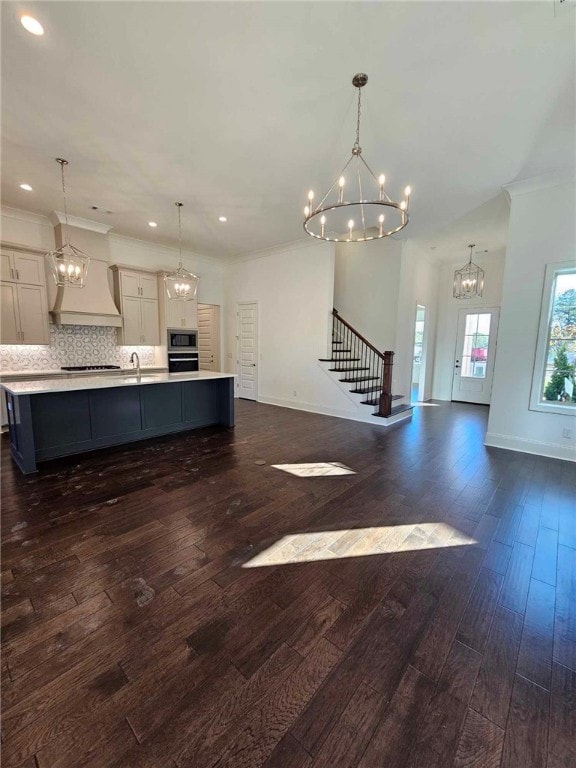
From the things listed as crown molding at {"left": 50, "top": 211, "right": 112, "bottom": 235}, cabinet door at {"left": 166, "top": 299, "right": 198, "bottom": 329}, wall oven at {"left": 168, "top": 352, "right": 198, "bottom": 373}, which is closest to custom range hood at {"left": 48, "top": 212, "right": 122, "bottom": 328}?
crown molding at {"left": 50, "top": 211, "right": 112, "bottom": 235}

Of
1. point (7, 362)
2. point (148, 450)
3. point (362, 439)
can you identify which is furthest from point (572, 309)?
point (7, 362)

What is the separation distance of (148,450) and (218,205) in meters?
3.66

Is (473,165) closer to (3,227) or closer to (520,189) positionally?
(520,189)

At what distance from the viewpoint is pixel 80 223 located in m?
5.38

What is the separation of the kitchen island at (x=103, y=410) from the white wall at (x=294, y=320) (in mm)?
1997

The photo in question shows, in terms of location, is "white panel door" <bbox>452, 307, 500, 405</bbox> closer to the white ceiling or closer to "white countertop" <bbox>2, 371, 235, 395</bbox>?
the white ceiling

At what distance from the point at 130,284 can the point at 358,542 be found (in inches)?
236

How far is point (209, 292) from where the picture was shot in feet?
25.6

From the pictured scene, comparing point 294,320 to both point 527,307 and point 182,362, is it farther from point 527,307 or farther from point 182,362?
point 527,307

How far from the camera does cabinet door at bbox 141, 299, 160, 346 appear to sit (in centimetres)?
632

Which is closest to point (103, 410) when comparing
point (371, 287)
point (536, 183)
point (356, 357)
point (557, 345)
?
point (356, 357)

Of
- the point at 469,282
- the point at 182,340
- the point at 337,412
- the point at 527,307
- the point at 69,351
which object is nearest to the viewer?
the point at 527,307

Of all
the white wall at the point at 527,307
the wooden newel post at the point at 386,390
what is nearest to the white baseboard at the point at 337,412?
the wooden newel post at the point at 386,390

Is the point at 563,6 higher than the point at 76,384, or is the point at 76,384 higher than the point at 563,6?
the point at 563,6
